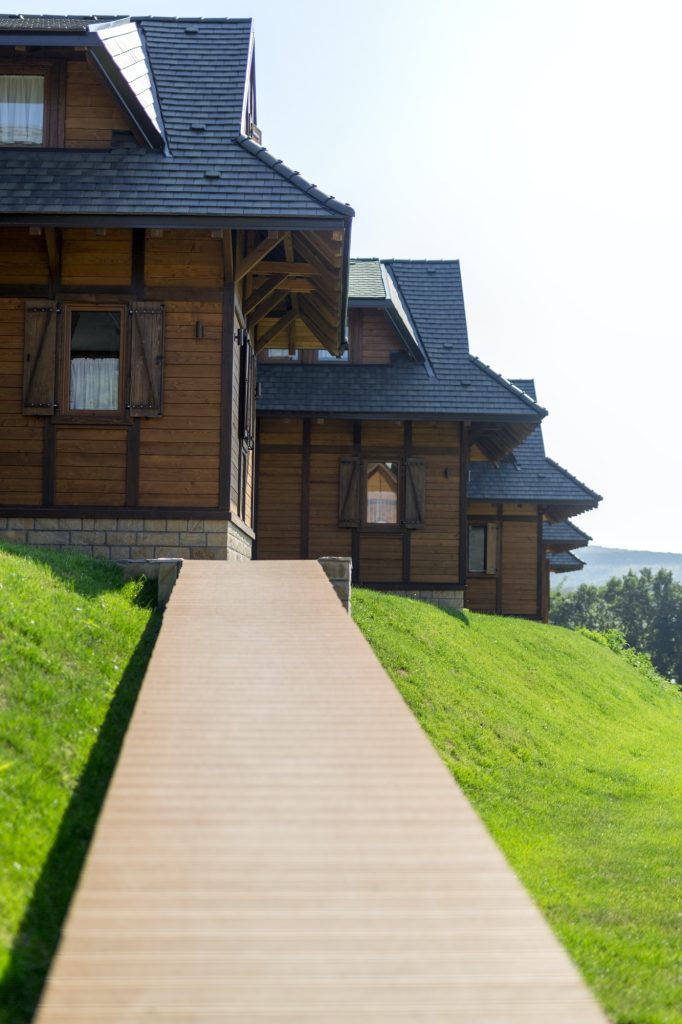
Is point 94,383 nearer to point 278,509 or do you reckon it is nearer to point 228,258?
point 228,258

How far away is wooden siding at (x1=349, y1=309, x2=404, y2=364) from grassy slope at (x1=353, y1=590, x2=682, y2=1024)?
6.06 metres

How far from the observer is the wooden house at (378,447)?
22.7 meters

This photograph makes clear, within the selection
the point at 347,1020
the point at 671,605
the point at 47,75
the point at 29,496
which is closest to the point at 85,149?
the point at 47,75

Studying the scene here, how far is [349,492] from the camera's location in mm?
22984

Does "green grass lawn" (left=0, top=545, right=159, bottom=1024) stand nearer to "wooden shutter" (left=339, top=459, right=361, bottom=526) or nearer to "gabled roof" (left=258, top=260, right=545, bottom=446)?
"wooden shutter" (left=339, top=459, right=361, bottom=526)

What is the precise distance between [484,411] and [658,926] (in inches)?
612

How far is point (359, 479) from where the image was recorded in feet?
75.6

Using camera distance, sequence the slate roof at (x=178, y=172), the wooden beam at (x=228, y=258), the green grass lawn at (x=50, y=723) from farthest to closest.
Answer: the wooden beam at (x=228, y=258)
the slate roof at (x=178, y=172)
the green grass lawn at (x=50, y=723)

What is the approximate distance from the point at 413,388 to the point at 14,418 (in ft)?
35.0

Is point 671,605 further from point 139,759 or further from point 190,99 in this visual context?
point 139,759

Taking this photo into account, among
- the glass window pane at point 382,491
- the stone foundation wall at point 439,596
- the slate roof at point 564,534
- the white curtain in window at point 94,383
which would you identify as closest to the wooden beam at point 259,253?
the white curtain in window at point 94,383

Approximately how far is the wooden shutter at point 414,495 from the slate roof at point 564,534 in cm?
1366

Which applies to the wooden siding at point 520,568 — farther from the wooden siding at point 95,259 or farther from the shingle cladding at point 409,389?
the wooden siding at point 95,259

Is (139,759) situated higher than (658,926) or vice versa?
(139,759)
